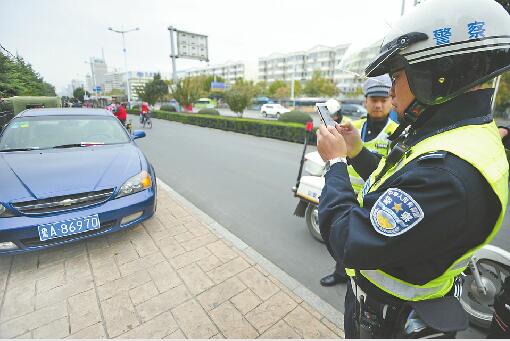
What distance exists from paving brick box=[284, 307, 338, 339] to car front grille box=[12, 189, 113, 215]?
2.24m

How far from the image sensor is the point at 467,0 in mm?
962

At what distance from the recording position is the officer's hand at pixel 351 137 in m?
1.71

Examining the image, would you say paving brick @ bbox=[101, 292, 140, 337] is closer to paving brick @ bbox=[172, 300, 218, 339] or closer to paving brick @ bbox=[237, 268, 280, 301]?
paving brick @ bbox=[172, 300, 218, 339]

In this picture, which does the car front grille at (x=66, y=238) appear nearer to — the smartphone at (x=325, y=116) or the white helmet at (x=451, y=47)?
the smartphone at (x=325, y=116)

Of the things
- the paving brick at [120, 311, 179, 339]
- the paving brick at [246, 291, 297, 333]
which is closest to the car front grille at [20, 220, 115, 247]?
the paving brick at [120, 311, 179, 339]

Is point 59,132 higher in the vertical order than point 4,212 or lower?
higher

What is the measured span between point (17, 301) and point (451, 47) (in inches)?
136


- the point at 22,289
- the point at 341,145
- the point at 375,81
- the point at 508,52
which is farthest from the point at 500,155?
the point at 22,289

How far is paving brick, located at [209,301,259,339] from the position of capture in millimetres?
2031

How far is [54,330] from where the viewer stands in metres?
2.01

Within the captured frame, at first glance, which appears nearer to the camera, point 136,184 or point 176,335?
point 176,335

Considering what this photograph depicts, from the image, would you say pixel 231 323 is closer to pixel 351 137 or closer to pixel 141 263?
pixel 141 263

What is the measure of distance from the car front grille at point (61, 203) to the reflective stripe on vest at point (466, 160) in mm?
2761

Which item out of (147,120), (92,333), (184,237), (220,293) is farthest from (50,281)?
(147,120)
